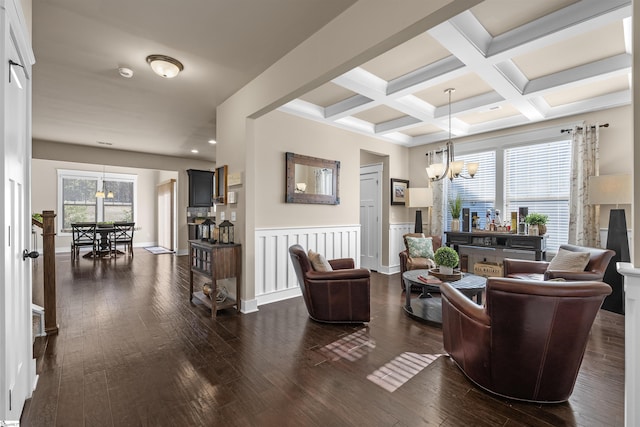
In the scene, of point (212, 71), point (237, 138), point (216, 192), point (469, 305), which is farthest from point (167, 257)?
point (469, 305)

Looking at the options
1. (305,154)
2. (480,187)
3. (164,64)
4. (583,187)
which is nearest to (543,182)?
(583,187)

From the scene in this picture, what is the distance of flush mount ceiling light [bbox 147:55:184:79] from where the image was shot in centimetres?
291

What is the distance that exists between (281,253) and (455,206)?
11.0ft

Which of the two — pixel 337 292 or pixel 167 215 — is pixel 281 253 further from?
pixel 167 215

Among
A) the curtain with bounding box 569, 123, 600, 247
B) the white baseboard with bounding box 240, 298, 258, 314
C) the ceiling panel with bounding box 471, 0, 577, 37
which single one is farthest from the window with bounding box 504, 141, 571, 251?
the white baseboard with bounding box 240, 298, 258, 314

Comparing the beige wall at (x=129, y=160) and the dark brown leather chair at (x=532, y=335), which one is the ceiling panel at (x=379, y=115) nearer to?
the dark brown leather chair at (x=532, y=335)

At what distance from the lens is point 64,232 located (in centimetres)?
919

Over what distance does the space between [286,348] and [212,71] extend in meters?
3.04

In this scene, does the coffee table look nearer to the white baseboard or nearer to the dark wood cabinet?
the white baseboard

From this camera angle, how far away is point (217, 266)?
3488mm

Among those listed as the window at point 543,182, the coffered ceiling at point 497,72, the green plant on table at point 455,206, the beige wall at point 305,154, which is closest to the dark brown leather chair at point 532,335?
the coffered ceiling at point 497,72

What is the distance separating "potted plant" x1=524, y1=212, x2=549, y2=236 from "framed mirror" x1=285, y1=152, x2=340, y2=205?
2972mm

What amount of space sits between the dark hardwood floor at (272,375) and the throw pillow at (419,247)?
4.16 feet

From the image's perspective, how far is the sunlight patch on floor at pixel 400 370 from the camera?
211cm
